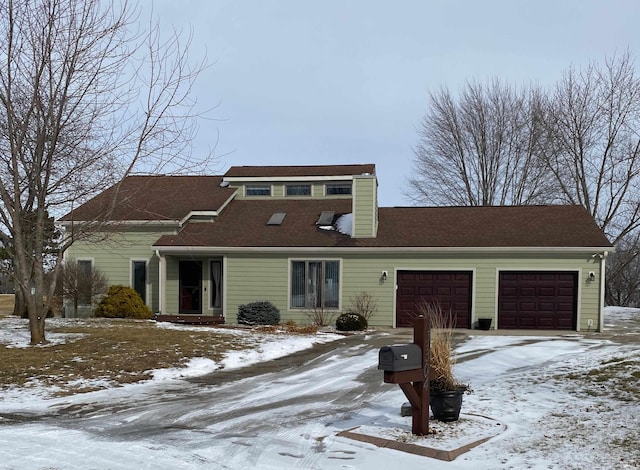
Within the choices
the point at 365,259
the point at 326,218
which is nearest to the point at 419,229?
the point at 365,259

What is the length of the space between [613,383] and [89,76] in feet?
35.2

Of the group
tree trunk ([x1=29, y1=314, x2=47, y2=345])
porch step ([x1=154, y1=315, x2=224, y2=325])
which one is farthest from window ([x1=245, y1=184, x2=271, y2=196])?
tree trunk ([x1=29, y1=314, x2=47, y2=345])

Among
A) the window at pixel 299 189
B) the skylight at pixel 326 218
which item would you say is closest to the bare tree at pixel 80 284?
the window at pixel 299 189

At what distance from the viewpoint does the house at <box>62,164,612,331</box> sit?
17734mm

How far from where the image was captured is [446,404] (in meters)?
6.29

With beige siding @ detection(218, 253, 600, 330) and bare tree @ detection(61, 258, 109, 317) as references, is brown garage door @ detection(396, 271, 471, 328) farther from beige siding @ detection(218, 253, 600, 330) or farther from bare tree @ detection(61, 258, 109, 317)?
bare tree @ detection(61, 258, 109, 317)

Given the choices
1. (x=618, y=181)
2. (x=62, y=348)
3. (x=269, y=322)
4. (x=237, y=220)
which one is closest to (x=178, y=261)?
(x=237, y=220)

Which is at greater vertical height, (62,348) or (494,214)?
(494,214)

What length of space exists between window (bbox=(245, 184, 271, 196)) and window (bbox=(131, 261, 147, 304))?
209 inches

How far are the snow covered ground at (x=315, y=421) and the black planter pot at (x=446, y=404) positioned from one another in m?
0.11

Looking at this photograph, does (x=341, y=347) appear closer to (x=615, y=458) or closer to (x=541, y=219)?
(x=615, y=458)

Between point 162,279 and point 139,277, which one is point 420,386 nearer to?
Answer: point 162,279

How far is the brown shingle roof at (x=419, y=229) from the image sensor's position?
59.5ft

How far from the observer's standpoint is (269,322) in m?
18.2
